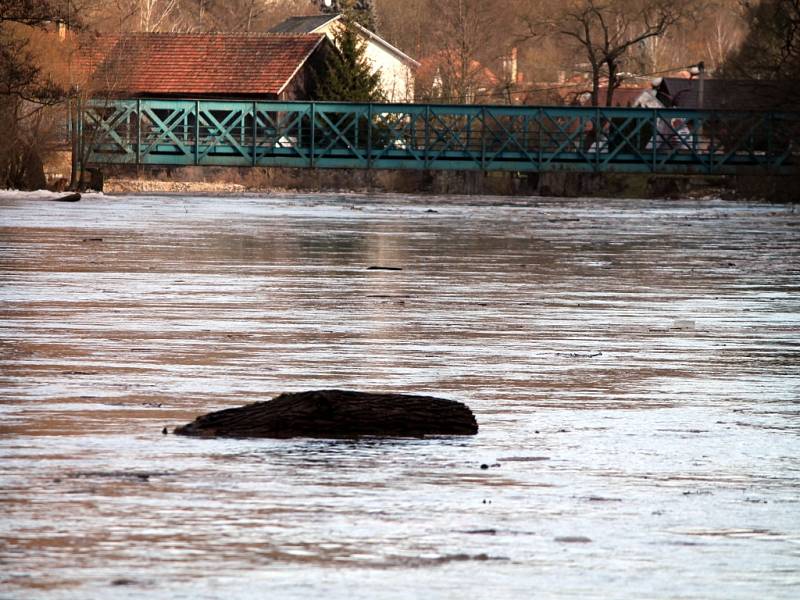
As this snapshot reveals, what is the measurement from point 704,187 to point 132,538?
221 ft

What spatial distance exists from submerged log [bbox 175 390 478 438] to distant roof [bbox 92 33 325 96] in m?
67.3

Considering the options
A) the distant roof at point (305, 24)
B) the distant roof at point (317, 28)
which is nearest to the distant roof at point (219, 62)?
the distant roof at point (317, 28)

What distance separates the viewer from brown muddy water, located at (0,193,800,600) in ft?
17.0

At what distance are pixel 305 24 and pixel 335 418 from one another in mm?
87715

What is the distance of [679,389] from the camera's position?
30.8 feet

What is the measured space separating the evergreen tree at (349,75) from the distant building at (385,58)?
568 inches

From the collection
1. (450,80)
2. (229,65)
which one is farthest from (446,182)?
(450,80)

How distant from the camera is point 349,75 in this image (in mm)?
74750

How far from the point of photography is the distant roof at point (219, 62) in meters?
75.1

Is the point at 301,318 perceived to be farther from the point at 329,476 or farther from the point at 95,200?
the point at 95,200

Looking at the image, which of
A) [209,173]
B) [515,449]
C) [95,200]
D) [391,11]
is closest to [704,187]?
[209,173]

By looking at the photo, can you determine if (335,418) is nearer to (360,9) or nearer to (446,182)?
(446,182)

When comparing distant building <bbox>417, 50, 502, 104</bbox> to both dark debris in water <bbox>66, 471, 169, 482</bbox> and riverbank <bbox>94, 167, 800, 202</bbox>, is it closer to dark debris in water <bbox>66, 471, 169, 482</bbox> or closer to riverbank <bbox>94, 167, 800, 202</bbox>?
riverbank <bbox>94, 167, 800, 202</bbox>

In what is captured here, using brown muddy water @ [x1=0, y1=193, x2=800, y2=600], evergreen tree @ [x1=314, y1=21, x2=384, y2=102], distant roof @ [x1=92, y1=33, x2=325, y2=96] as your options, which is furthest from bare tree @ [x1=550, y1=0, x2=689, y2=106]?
brown muddy water @ [x1=0, y1=193, x2=800, y2=600]
